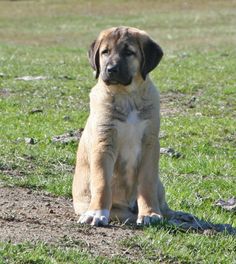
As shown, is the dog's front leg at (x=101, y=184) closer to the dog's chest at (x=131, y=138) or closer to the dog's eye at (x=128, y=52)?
the dog's chest at (x=131, y=138)

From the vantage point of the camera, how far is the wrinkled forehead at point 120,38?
7855 mm

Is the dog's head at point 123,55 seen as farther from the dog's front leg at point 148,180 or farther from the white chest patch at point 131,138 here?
the dog's front leg at point 148,180

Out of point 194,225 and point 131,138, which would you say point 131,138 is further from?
point 194,225

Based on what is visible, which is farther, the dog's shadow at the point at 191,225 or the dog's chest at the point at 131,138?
the dog's chest at the point at 131,138

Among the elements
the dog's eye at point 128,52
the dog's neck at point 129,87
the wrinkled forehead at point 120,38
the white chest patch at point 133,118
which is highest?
the wrinkled forehead at point 120,38

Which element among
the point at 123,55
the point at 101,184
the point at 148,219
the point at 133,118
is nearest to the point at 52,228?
the point at 101,184

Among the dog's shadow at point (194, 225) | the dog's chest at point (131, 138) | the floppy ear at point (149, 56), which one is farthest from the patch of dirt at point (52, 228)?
the floppy ear at point (149, 56)

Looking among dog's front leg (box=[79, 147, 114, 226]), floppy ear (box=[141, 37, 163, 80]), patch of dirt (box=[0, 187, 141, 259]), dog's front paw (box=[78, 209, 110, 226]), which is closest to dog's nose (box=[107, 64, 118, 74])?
floppy ear (box=[141, 37, 163, 80])

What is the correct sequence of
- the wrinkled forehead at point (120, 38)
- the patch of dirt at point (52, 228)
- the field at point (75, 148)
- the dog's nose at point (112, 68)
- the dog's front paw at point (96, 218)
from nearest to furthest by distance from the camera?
the patch of dirt at point (52, 228), the field at point (75, 148), the dog's front paw at point (96, 218), the dog's nose at point (112, 68), the wrinkled forehead at point (120, 38)

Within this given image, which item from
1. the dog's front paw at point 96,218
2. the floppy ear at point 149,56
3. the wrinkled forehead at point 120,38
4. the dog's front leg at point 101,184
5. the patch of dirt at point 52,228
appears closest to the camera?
the patch of dirt at point 52,228

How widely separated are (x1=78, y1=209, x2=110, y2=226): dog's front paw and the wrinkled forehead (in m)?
1.47

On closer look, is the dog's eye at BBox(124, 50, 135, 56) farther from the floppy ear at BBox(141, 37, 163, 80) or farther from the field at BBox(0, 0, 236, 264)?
the field at BBox(0, 0, 236, 264)

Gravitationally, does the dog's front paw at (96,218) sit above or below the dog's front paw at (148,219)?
above

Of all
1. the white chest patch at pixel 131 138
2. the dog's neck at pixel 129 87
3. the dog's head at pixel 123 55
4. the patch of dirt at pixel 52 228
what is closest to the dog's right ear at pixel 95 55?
the dog's head at pixel 123 55
